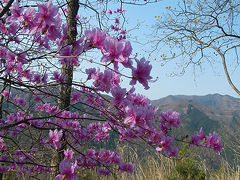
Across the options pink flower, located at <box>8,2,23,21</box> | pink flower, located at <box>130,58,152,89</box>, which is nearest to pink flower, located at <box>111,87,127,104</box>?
pink flower, located at <box>130,58,152,89</box>

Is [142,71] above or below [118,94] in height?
above

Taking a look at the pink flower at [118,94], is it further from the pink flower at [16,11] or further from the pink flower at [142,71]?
the pink flower at [16,11]

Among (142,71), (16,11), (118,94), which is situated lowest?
(118,94)

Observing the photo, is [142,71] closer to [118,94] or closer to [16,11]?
[118,94]

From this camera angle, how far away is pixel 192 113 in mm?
159500

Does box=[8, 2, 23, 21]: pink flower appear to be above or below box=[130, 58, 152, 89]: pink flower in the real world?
above

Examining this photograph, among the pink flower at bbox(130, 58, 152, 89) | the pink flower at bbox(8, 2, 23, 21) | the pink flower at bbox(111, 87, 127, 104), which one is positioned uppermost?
the pink flower at bbox(8, 2, 23, 21)

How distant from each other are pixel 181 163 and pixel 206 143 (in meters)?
2.78

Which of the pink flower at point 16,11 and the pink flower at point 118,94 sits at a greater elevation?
the pink flower at point 16,11

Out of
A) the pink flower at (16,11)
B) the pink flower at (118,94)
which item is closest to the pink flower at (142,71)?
the pink flower at (118,94)

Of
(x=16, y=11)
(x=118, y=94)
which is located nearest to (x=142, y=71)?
(x=118, y=94)

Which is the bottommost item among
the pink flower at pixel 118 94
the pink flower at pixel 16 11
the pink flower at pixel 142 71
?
the pink flower at pixel 118 94

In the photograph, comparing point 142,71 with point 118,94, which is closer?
point 142,71

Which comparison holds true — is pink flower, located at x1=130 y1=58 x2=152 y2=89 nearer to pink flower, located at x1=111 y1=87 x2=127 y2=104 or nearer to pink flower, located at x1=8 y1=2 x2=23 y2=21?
pink flower, located at x1=111 y1=87 x2=127 y2=104
